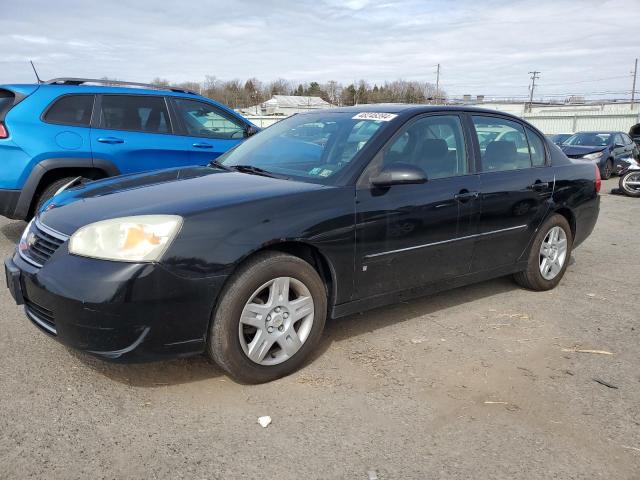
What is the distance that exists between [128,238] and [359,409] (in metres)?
1.51

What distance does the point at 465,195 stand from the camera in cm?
401

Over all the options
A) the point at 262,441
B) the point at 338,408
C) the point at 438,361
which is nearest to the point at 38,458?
the point at 262,441

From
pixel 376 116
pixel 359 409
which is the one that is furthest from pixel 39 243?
pixel 376 116

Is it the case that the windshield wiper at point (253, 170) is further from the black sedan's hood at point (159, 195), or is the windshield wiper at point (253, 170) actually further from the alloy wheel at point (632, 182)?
the alloy wheel at point (632, 182)

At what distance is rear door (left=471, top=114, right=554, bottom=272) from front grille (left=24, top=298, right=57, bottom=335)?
2.96 metres

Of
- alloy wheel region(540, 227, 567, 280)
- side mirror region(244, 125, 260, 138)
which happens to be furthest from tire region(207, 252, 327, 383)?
side mirror region(244, 125, 260, 138)

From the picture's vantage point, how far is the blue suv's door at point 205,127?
6734mm

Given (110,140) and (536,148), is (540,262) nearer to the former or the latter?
(536,148)

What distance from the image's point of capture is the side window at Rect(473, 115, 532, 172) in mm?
4312

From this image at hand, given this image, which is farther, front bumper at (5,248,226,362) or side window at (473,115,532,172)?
side window at (473,115,532,172)

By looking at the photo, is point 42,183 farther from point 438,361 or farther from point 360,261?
point 438,361

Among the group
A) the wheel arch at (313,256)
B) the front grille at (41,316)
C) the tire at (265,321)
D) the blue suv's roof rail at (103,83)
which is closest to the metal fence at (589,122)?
the blue suv's roof rail at (103,83)

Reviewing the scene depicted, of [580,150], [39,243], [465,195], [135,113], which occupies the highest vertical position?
[135,113]

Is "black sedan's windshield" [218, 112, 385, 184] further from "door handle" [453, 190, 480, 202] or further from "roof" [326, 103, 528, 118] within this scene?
"door handle" [453, 190, 480, 202]
